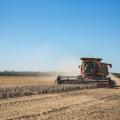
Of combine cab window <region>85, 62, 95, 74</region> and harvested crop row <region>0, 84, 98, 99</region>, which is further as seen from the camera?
combine cab window <region>85, 62, 95, 74</region>

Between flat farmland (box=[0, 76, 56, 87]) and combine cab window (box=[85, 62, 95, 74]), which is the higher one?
combine cab window (box=[85, 62, 95, 74])

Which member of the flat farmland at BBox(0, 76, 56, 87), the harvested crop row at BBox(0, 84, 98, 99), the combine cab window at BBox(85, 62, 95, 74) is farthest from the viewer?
the flat farmland at BBox(0, 76, 56, 87)

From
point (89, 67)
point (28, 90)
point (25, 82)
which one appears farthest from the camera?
point (25, 82)

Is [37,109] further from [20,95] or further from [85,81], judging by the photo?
[85,81]

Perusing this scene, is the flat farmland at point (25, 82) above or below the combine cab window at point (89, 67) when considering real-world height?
below

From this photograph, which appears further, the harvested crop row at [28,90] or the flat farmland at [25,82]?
the flat farmland at [25,82]

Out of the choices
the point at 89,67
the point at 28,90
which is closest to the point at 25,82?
the point at 89,67

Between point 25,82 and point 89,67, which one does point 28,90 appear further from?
point 25,82

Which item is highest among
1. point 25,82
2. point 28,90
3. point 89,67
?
point 89,67

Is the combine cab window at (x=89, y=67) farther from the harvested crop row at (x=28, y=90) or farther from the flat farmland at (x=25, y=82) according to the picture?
the harvested crop row at (x=28, y=90)

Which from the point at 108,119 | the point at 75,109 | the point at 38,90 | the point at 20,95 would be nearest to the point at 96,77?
the point at 38,90

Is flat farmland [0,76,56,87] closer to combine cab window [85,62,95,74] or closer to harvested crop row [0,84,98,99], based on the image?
combine cab window [85,62,95,74]

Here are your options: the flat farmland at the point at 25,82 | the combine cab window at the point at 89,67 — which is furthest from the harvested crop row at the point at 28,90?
the flat farmland at the point at 25,82

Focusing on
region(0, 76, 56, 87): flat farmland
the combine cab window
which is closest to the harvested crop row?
the combine cab window
